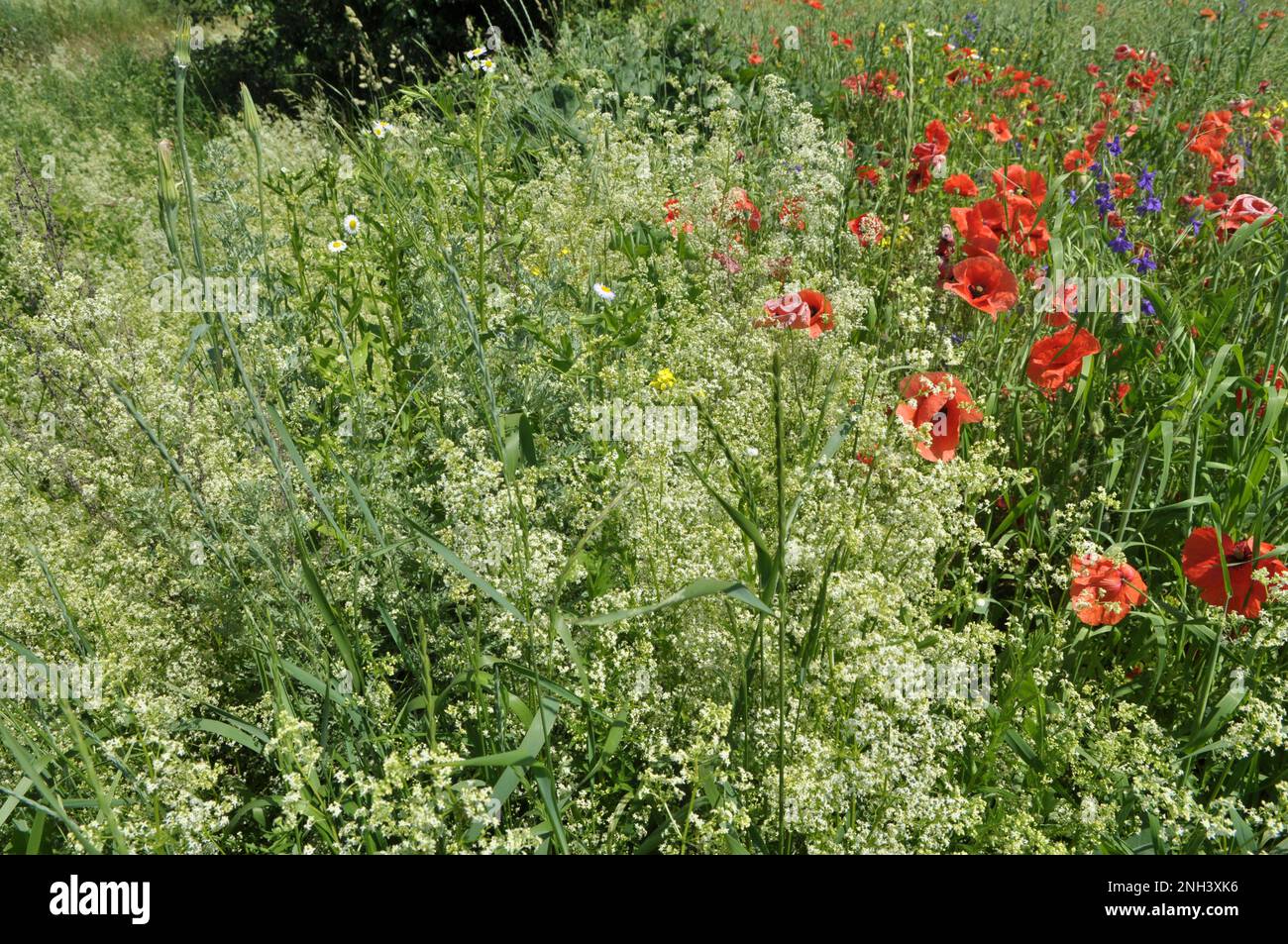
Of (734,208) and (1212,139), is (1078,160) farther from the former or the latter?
(734,208)

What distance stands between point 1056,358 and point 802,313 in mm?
663

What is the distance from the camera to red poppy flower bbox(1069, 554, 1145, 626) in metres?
1.67

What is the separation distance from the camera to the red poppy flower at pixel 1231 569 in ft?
5.27

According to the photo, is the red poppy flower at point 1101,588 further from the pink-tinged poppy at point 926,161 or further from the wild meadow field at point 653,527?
the pink-tinged poppy at point 926,161

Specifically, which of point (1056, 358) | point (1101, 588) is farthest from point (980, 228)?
point (1101, 588)

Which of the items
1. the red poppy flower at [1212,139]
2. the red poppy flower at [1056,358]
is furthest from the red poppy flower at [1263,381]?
the red poppy flower at [1212,139]

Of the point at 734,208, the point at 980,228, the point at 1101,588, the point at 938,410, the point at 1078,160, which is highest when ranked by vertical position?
the point at 1078,160

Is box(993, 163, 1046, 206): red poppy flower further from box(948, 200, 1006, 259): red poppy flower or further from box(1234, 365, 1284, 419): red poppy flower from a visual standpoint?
box(1234, 365, 1284, 419): red poppy flower

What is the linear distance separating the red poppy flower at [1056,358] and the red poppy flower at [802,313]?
1.57 feet

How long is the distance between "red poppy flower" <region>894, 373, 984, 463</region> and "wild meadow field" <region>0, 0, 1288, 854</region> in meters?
0.01

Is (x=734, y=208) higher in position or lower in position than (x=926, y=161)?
lower

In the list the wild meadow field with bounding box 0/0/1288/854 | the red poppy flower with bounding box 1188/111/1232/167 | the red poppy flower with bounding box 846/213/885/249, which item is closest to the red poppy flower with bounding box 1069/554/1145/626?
the wild meadow field with bounding box 0/0/1288/854

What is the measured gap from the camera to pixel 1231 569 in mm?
1632
